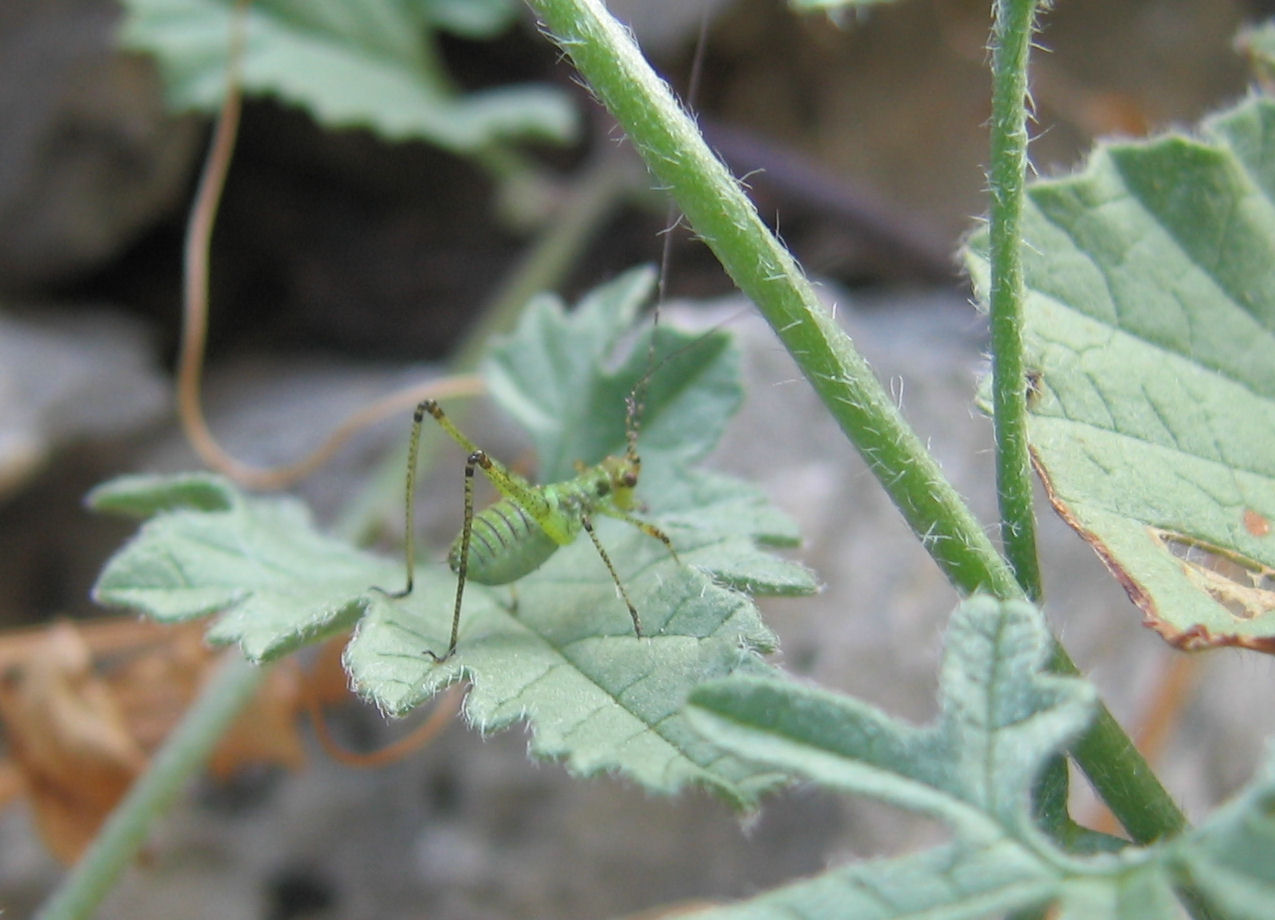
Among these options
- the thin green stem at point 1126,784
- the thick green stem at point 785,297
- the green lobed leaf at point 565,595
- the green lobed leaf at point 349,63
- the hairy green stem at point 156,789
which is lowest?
the hairy green stem at point 156,789

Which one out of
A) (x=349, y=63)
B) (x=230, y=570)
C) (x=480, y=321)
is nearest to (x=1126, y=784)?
(x=230, y=570)

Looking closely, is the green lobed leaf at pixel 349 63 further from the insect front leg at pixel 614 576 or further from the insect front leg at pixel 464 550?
the insect front leg at pixel 614 576

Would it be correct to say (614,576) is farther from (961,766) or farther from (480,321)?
(480,321)

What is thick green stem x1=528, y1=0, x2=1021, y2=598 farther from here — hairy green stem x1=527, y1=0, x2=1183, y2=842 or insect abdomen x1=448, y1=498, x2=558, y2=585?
insect abdomen x1=448, y1=498, x2=558, y2=585

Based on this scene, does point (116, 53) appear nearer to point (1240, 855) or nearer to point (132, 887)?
point (132, 887)

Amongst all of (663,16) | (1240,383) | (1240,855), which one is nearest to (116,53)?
(663,16)

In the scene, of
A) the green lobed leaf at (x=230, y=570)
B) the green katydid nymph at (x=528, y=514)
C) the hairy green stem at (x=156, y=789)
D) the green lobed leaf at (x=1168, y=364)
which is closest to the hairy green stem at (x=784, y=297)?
the green lobed leaf at (x=1168, y=364)

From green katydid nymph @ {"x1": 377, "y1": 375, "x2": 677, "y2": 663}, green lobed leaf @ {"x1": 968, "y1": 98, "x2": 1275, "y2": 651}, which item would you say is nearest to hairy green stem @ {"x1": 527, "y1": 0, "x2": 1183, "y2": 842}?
green lobed leaf @ {"x1": 968, "y1": 98, "x2": 1275, "y2": 651}
